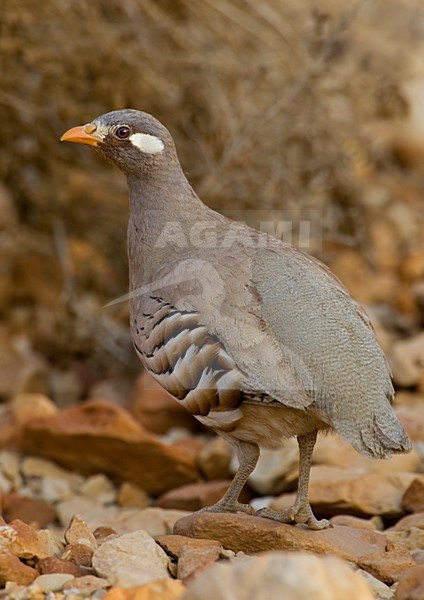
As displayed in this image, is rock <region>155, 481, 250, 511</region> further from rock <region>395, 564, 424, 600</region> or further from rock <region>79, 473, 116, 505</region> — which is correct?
rock <region>395, 564, 424, 600</region>

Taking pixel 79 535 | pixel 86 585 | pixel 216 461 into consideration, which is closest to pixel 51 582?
pixel 86 585

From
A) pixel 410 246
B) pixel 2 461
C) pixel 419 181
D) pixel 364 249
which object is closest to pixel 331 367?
pixel 2 461

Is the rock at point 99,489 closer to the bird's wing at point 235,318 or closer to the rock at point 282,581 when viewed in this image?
the bird's wing at point 235,318

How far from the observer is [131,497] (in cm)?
827

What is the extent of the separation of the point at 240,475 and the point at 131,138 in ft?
7.61

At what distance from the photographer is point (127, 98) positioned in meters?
11.3

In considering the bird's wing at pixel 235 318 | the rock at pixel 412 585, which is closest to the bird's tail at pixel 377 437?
the bird's wing at pixel 235 318

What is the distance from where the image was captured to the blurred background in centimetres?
1071

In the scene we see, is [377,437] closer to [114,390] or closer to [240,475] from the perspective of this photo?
[240,475]

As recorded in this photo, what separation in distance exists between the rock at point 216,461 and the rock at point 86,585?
3456 millimetres

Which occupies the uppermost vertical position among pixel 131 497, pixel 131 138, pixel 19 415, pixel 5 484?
pixel 131 138

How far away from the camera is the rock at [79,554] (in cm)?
502

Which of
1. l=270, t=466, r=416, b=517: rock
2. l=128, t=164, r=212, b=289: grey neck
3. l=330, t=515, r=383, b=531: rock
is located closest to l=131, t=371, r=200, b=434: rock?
l=270, t=466, r=416, b=517: rock

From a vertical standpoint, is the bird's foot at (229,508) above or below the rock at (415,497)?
below
